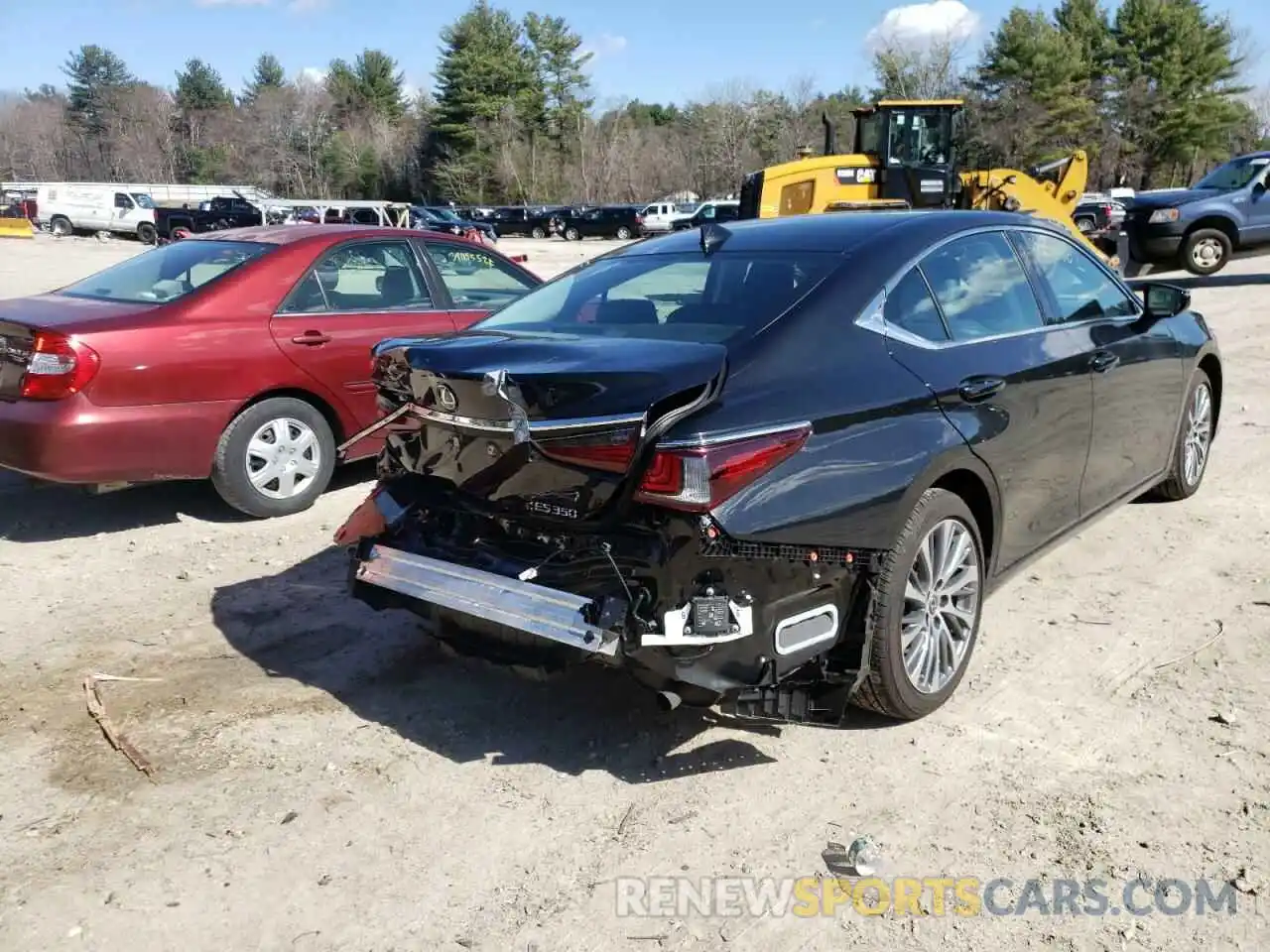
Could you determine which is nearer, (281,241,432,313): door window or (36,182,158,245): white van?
(281,241,432,313): door window

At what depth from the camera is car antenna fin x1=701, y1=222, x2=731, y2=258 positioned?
414 centimetres

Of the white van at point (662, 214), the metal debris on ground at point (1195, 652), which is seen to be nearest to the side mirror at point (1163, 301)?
the metal debris on ground at point (1195, 652)

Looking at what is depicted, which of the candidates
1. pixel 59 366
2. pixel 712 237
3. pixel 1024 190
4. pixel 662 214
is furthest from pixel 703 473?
pixel 662 214

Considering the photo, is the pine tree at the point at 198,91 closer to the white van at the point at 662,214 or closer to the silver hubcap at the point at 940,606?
the white van at the point at 662,214

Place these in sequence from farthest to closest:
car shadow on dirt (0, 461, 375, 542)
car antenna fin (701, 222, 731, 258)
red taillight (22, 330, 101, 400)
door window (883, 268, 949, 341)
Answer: car shadow on dirt (0, 461, 375, 542) → red taillight (22, 330, 101, 400) → car antenna fin (701, 222, 731, 258) → door window (883, 268, 949, 341)

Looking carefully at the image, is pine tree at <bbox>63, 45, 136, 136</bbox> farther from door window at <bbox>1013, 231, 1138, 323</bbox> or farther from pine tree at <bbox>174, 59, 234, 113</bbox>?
door window at <bbox>1013, 231, 1138, 323</bbox>

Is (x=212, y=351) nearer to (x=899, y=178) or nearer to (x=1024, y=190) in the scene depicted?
(x=899, y=178)

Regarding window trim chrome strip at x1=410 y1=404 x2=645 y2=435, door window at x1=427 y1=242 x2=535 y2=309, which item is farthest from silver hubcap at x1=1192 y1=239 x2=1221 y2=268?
window trim chrome strip at x1=410 y1=404 x2=645 y2=435

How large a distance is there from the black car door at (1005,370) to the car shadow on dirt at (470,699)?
1.27m

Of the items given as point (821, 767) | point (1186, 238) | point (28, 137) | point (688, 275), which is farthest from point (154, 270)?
point (28, 137)

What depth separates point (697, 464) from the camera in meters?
2.92

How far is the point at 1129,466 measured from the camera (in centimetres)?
495

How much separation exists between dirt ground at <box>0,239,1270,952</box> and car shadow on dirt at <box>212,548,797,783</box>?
0.01m

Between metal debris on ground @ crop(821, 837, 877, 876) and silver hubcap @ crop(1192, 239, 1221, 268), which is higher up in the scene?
silver hubcap @ crop(1192, 239, 1221, 268)
